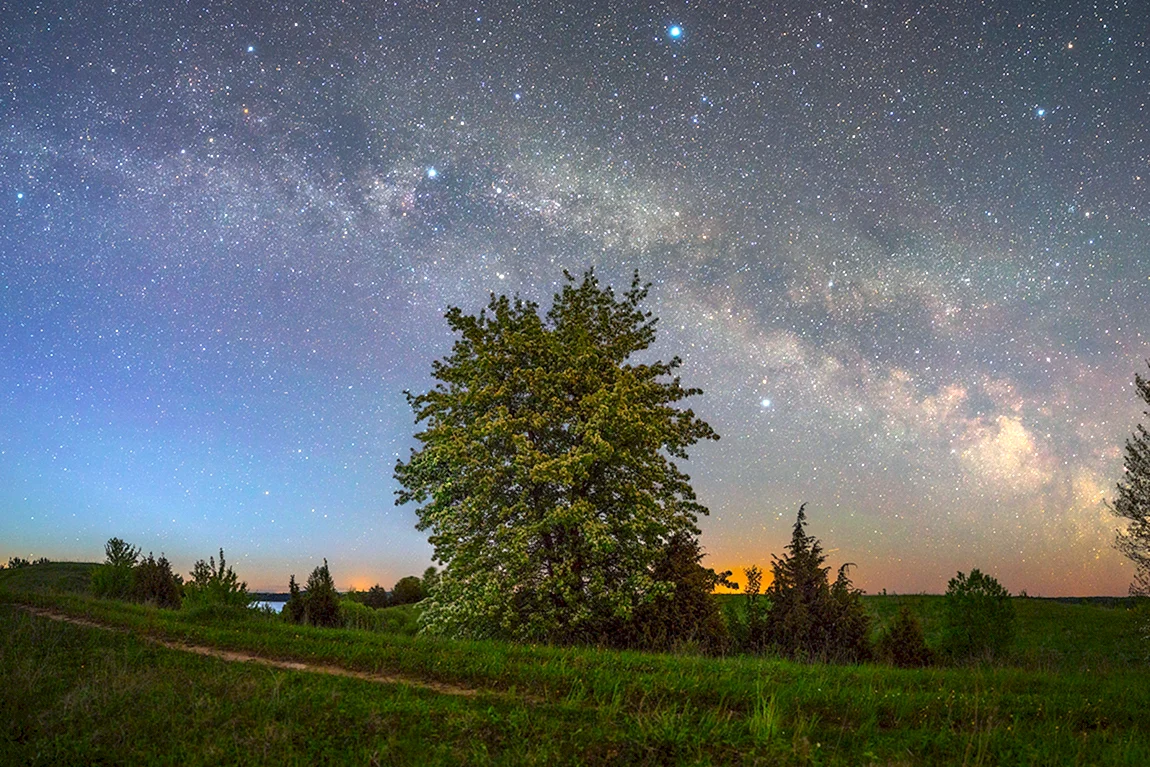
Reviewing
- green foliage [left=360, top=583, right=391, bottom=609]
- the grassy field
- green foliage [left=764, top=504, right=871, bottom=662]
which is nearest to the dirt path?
the grassy field

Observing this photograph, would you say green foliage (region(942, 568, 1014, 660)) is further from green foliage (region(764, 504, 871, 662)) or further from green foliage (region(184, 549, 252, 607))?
green foliage (region(184, 549, 252, 607))

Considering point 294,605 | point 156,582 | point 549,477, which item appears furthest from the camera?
point 156,582

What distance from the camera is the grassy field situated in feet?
21.8

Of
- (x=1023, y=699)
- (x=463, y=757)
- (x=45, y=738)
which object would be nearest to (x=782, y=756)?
(x=463, y=757)

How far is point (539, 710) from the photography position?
812cm

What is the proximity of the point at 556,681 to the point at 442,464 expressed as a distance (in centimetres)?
1105

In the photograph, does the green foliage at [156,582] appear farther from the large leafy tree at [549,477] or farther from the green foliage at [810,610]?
the green foliage at [810,610]

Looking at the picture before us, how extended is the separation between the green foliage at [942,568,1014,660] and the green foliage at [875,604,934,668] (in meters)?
1.30

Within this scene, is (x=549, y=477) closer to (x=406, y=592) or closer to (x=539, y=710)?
(x=539, y=710)

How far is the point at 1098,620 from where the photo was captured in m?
38.5

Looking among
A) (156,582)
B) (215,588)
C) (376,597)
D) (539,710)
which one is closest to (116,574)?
(156,582)

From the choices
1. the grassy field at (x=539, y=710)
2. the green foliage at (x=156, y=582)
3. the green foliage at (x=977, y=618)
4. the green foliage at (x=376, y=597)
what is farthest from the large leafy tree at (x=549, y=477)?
the green foliage at (x=376, y=597)

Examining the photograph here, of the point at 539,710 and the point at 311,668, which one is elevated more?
the point at 539,710

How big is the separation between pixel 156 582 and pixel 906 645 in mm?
28199
